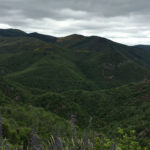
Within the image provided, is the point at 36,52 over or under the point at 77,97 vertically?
over

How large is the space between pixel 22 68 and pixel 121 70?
59141mm

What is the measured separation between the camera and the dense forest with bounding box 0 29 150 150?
5.19 metres

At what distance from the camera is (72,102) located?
46.1 metres

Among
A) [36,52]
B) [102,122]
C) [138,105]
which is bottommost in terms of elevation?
[102,122]

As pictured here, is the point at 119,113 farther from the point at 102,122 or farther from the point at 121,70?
the point at 121,70

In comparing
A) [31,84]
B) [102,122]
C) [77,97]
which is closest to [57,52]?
[31,84]

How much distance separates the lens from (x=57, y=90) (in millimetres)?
73812

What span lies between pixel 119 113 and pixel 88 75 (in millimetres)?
66629

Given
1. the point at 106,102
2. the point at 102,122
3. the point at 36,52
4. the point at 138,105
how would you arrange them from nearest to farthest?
the point at 102,122
the point at 138,105
the point at 106,102
the point at 36,52

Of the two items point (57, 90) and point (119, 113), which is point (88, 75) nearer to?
point (57, 90)

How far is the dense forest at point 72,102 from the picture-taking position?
5191 millimetres

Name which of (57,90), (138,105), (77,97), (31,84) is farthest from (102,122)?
(31,84)

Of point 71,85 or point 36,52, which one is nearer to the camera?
point 71,85

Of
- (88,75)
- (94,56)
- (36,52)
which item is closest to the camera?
(88,75)
